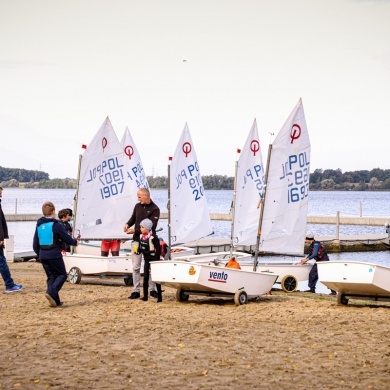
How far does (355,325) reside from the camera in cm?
1147

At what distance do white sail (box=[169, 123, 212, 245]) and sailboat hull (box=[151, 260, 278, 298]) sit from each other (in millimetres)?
8947

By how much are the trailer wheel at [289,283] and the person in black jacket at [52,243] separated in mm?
7103

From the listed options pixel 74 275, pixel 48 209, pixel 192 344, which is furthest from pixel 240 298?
pixel 74 275

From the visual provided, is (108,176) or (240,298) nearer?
(240,298)

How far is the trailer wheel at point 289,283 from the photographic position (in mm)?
18984

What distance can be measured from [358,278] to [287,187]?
5104 millimetres

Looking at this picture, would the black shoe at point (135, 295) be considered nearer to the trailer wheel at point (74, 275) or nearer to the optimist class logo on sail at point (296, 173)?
the trailer wheel at point (74, 275)

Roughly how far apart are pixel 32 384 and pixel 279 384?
2.33 metres

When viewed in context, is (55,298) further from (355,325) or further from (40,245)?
(355,325)

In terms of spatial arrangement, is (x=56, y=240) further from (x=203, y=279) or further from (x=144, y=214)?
(x=203, y=279)

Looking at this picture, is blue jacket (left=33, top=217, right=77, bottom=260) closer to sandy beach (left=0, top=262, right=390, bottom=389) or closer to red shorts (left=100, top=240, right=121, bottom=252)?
sandy beach (left=0, top=262, right=390, bottom=389)

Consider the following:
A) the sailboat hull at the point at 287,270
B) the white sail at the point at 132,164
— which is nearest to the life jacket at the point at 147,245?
the sailboat hull at the point at 287,270

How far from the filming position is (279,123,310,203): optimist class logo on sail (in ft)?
58.6

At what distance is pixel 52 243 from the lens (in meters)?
13.0
